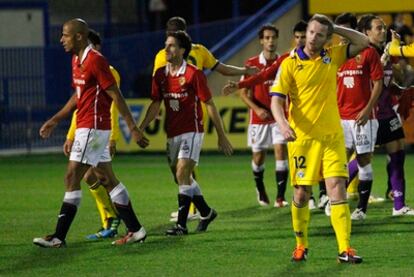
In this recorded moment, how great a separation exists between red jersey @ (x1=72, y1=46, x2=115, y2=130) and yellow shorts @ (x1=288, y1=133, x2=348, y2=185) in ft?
7.10

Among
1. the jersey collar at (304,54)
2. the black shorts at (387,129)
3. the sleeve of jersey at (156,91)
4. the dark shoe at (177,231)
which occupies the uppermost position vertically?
the jersey collar at (304,54)

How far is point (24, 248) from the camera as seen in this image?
13.0m

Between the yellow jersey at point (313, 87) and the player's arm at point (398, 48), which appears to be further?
the player's arm at point (398, 48)

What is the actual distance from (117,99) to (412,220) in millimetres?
4230

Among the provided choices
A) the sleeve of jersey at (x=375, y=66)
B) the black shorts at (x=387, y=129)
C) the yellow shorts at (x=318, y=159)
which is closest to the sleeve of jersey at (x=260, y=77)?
the sleeve of jersey at (x=375, y=66)

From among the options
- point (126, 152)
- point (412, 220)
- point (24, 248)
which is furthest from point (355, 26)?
point (126, 152)

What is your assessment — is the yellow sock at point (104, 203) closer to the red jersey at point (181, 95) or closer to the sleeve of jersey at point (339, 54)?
the red jersey at point (181, 95)

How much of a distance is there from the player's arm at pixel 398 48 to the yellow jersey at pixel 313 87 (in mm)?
2257

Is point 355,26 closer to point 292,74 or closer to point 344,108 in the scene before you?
point 344,108

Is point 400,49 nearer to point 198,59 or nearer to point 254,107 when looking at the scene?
point 198,59

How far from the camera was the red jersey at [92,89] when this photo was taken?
12.5 metres

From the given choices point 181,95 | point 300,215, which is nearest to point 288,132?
point 300,215

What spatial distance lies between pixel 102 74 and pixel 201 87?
1469mm

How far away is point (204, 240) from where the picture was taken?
13344mm
